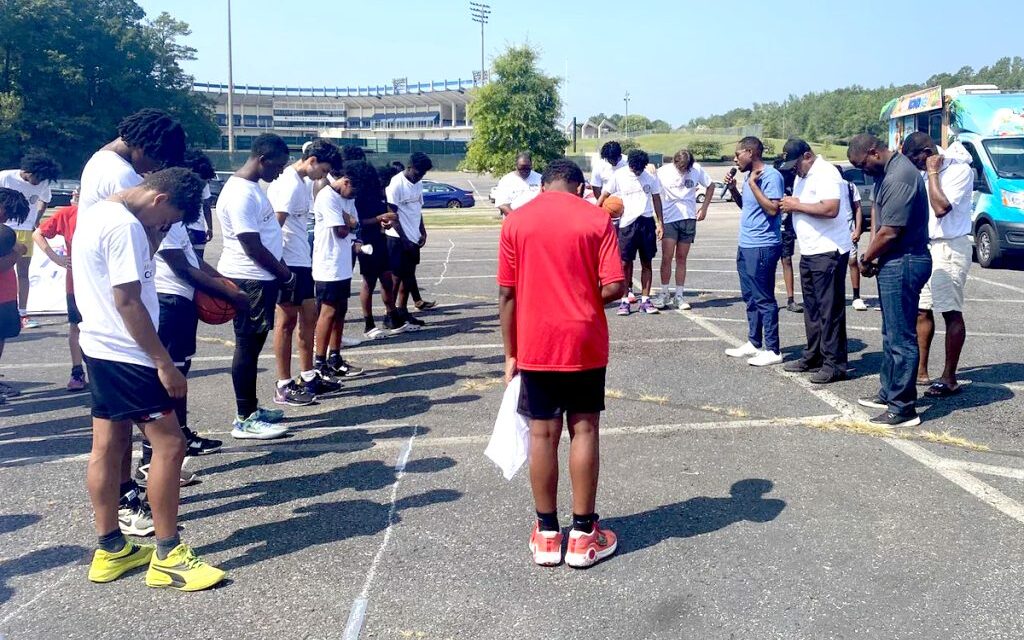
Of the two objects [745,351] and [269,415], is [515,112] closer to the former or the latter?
[745,351]

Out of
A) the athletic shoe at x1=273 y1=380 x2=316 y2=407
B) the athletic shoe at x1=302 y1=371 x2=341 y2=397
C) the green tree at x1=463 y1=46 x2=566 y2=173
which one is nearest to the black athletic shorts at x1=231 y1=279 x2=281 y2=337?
the athletic shoe at x1=273 y1=380 x2=316 y2=407

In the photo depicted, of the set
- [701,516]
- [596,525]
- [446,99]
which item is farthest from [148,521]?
[446,99]

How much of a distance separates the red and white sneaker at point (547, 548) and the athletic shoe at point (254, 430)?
101 inches

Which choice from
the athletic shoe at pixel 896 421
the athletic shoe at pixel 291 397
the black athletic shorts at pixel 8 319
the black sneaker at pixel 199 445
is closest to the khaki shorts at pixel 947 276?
the athletic shoe at pixel 896 421

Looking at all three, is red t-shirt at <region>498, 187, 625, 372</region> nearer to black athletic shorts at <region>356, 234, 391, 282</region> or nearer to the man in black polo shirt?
the man in black polo shirt

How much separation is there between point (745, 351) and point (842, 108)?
374 feet

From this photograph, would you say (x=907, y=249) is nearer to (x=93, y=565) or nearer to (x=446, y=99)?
(x=93, y=565)

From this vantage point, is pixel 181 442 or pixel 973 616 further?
pixel 181 442

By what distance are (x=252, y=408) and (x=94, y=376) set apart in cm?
218

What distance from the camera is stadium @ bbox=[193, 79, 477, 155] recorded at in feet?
313

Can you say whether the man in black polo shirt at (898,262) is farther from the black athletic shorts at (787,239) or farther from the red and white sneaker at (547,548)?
the black athletic shorts at (787,239)

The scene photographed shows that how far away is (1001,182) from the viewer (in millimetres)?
14023

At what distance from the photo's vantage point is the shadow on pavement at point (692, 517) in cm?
435

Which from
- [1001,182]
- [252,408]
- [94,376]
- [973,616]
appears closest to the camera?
[973,616]
